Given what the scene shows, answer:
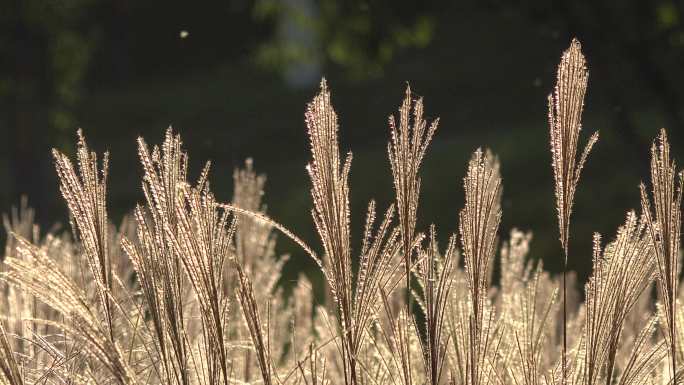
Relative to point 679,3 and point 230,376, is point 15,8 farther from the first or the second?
point 230,376

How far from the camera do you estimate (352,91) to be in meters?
21.3

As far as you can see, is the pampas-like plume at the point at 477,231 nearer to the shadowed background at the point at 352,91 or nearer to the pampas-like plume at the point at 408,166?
the pampas-like plume at the point at 408,166

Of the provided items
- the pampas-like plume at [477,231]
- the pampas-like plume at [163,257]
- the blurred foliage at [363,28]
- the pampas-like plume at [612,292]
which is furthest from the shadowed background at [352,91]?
the pampas-like plume at [612,292]

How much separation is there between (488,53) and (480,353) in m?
20.3

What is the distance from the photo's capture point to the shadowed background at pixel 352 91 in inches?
291

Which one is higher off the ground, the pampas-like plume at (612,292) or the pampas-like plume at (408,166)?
the pampas-like plume at (408,166)

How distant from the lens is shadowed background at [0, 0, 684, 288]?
24.3 ft

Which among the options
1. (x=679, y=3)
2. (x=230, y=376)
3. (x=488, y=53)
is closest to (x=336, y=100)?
(x=488, y=53)

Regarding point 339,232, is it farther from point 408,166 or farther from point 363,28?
point 363,28

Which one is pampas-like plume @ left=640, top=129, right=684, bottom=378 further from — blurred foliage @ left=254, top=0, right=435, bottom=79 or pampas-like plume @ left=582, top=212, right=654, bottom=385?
blurred foliage @ left=254, top=0, right=435, bottom=79

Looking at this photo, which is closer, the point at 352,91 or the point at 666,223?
the point at 666,223

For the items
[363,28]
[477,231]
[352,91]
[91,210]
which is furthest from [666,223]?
[352,91]

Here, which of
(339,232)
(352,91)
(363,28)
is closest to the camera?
(339,232)

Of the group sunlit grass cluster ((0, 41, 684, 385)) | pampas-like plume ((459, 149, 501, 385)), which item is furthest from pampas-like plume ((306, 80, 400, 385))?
pampas-like plume ((459, 149, 501, 385))
